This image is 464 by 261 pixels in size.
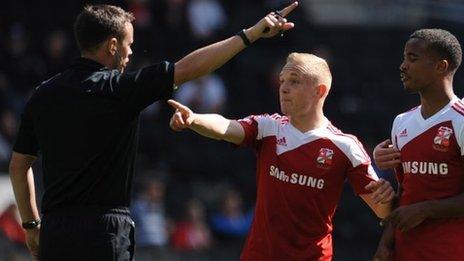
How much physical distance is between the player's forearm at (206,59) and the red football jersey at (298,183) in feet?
2.35

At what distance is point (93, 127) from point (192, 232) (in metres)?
7.87

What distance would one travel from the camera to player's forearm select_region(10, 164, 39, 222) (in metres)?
7.46

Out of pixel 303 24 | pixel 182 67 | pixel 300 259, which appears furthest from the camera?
pixel 303 24

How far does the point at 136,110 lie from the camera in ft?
23.2

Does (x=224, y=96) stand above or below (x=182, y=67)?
below

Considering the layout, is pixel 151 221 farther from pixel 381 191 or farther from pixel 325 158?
pixel 381 191

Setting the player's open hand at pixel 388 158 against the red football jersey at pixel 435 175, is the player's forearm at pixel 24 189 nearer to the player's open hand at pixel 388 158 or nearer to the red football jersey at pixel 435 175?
the player's open hand at pixel 388 158

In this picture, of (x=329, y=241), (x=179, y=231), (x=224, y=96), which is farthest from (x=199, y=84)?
(x=329, y=241)

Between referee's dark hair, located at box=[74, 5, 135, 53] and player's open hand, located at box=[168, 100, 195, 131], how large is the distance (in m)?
0.58

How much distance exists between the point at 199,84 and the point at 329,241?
358 inches

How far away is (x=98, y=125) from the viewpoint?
707 centimetres

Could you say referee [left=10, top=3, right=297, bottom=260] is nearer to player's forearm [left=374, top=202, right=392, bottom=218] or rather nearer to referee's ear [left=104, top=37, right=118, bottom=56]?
referee's ear [left=104, top=37, right=118, bottom=56]

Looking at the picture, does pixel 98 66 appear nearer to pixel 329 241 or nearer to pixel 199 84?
pixel 329 241

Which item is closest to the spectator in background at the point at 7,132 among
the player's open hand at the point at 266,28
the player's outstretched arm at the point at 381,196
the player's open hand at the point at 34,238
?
the player's open hand at the point at 34,238
